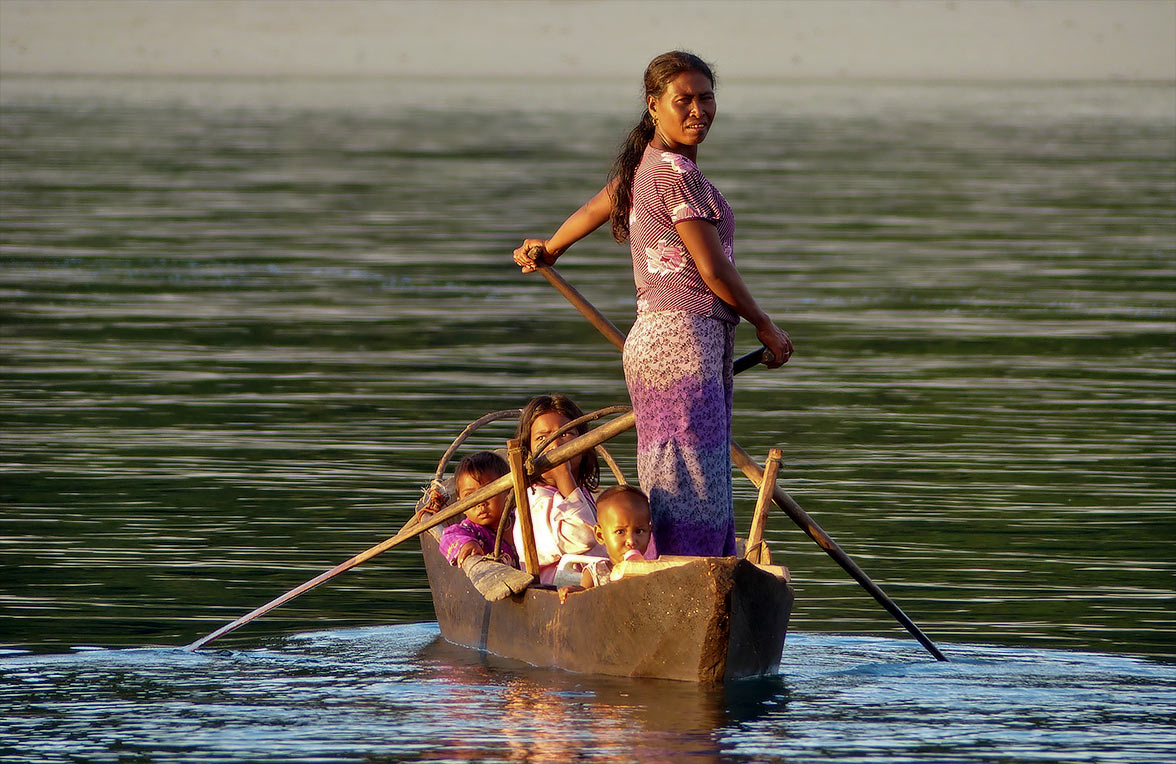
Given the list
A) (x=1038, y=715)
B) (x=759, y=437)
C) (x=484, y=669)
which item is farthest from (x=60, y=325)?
(x=1038, y=715)

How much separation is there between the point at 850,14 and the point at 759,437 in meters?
151

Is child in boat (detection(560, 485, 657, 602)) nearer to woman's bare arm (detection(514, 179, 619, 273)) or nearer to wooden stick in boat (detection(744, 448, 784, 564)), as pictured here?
wooden stick in boat (detection(744, 448, 784, 564))

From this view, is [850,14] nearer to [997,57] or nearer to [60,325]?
[997,57]

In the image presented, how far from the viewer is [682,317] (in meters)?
9.06

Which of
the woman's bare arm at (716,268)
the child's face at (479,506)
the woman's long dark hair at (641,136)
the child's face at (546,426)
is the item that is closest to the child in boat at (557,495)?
the child's face at (546,426)

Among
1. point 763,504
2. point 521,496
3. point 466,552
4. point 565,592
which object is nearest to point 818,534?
point 763,504

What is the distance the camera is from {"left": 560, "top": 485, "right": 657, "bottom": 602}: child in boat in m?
9.14

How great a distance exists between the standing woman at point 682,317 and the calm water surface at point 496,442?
74 cm

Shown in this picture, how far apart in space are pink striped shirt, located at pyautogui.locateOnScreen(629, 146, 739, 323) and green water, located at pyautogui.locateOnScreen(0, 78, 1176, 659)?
2.04 meters

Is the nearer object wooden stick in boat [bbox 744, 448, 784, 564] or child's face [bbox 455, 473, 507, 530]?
wooden stick in boat [bbox 744, 448, 784, 564]

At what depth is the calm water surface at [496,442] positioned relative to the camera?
342 inches

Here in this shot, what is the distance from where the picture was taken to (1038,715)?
28.5ft

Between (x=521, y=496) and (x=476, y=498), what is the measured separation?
0.45 meters

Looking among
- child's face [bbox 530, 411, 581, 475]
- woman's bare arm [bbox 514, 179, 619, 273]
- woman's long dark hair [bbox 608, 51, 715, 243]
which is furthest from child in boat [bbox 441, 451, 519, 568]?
woman's long dark hair [bbox 608, 51, 715, 243]
